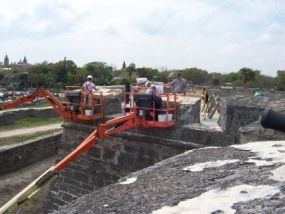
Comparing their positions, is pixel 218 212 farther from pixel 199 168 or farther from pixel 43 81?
pixel 43 81

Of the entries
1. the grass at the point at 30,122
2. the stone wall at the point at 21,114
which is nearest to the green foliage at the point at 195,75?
the stone wall at the point at 21,114

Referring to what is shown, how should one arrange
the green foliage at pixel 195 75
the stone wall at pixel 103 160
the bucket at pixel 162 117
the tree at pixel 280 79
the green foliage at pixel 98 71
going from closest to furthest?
the bucket at pixel 162 117
the stone wall at pixel 103 160
the tree at pixel 280 79
the green foliage at pixel 195 75
the green foliage at pixel 98 71

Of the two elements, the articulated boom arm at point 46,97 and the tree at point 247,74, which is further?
the tree at point 247,74

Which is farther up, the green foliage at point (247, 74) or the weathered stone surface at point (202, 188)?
the green foliage at point (247, 74)

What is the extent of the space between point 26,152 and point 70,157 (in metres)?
6.69

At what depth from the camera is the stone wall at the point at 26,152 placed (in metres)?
13.2

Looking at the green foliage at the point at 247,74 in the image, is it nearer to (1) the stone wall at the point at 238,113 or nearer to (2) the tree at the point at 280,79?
(2) the tree at the point at 280,79

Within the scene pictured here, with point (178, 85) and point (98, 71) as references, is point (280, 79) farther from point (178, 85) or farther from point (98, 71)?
point (178, 85)

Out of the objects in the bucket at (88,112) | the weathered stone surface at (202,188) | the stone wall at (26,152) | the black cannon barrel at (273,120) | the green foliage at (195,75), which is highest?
the green foliage at (195,75)

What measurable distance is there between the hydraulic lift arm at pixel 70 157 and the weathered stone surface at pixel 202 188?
245cm

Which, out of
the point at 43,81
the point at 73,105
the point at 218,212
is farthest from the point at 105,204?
the point at 43,81

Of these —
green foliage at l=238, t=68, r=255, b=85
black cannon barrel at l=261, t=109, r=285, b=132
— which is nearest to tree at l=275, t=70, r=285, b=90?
green foliage at l=238, t=68, r=255, b=85

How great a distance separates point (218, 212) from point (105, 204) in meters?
0.89

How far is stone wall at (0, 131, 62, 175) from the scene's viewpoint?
1318 cm
